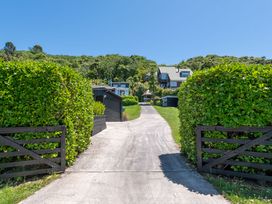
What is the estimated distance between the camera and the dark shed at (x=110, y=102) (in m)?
21.1

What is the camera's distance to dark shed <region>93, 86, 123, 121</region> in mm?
21078

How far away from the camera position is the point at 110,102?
2203cm

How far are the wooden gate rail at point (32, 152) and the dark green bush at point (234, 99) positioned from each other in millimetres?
3598

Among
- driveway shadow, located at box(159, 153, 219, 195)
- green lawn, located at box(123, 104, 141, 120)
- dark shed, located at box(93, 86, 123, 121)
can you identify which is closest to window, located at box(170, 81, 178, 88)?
green lawn, located at box(123, 104, 141, 120)

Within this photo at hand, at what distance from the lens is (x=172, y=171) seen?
5.33 meters

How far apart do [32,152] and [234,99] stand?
16.6 ft

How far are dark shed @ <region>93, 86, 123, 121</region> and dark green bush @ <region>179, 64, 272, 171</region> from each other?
16.4 m

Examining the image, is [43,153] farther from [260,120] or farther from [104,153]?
[260,120]

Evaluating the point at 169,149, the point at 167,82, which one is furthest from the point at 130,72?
the point at 169,149

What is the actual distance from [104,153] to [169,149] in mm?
2565

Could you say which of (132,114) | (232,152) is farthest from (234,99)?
(132,114)

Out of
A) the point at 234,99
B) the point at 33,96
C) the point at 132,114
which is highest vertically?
the point at 33,96

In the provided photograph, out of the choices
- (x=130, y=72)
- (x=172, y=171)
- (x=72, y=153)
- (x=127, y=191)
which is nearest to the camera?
(x=127, y=191)

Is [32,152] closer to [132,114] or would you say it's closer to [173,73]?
[132,114]
